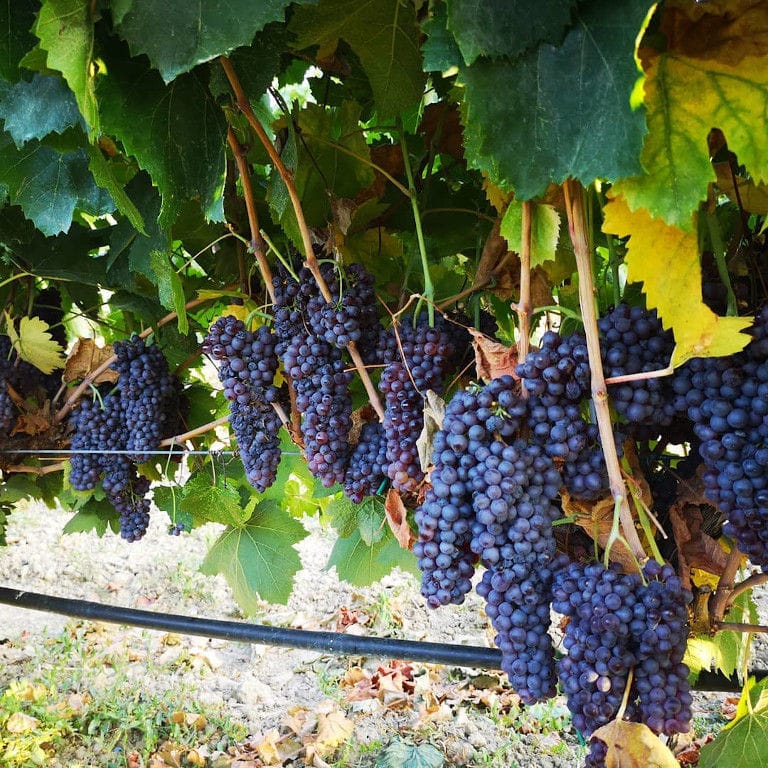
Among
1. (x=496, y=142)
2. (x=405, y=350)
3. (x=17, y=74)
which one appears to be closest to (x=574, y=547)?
(x=405, y=350)

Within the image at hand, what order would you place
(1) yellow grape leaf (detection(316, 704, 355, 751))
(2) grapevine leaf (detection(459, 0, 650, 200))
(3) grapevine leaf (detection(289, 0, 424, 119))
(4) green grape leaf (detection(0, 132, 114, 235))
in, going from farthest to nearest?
(1) yellow grape leaf (detection(316, 704, 355, 751)) → (4) green grape leaf (detection(0, 132, 114, 235)) → (3) grapevine leaf (detection(289, 0, 424, 119)) → (2) grapevine leaf (detection(459, 0, 650, 200))

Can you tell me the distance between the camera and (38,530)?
3984 mm

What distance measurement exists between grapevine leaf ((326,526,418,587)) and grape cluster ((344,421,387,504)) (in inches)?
11.6

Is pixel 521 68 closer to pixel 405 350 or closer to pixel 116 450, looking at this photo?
pixel 405 350

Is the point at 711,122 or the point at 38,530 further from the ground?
the point at 711,122

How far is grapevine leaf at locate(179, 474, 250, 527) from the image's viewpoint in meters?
1.22

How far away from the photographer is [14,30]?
669mm

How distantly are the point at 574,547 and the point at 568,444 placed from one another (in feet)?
0.62

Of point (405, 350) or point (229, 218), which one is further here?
point (229, 218)

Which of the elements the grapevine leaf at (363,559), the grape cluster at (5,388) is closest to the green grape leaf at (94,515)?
the grape cluster at (5,388)

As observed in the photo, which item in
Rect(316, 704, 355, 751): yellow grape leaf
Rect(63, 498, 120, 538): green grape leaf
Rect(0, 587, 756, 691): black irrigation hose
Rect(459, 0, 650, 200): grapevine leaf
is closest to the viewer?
Rect(459, 0, 650, 200): grapevine leaf

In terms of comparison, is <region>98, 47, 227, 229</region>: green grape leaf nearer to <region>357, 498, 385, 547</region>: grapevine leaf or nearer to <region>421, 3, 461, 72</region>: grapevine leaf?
<region>421, 3, 461, 72</region>: grapevine leaf

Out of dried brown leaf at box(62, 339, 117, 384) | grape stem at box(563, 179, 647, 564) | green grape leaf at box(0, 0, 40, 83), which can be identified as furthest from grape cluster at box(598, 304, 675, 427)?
dried brown leaf at box(62, 339, 117, 384)

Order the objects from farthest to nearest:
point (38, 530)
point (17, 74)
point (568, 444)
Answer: point (38, 530) → point (17, 74) → point (568, 444)
